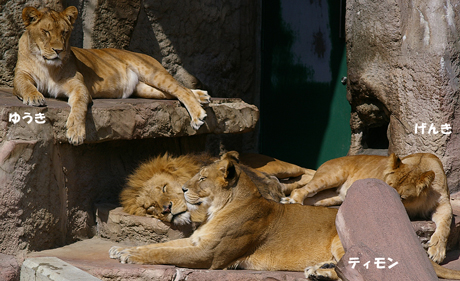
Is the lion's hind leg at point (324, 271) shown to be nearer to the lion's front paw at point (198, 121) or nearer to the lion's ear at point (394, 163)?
the lion's ear at point (394, 163)

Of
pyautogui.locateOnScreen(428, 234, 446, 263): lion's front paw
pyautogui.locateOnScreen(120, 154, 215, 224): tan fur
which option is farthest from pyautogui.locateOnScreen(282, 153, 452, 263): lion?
pyautogui.locateOnScreen(120, 154, 215, 224): tan fur

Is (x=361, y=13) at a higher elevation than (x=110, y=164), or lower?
higher

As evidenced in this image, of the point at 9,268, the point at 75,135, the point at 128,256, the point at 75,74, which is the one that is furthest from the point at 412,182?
the point at 9,268

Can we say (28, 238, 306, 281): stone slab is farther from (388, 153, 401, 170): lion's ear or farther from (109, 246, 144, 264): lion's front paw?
(388, 153, 401, 170): lion's ear

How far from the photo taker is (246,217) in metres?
4.13

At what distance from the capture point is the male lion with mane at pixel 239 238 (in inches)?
159

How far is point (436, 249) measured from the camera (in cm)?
457

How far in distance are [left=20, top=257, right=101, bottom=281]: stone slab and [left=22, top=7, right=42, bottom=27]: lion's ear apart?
6.69 ft

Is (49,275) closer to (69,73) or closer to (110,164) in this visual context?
(110,164)

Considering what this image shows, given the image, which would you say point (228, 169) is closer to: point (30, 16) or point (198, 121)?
point (198, 121)

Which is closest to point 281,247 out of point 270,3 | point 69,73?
point 69,73

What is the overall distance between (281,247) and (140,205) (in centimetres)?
133

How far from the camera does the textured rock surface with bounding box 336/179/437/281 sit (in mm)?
3258

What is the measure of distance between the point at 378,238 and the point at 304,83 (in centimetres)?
471
